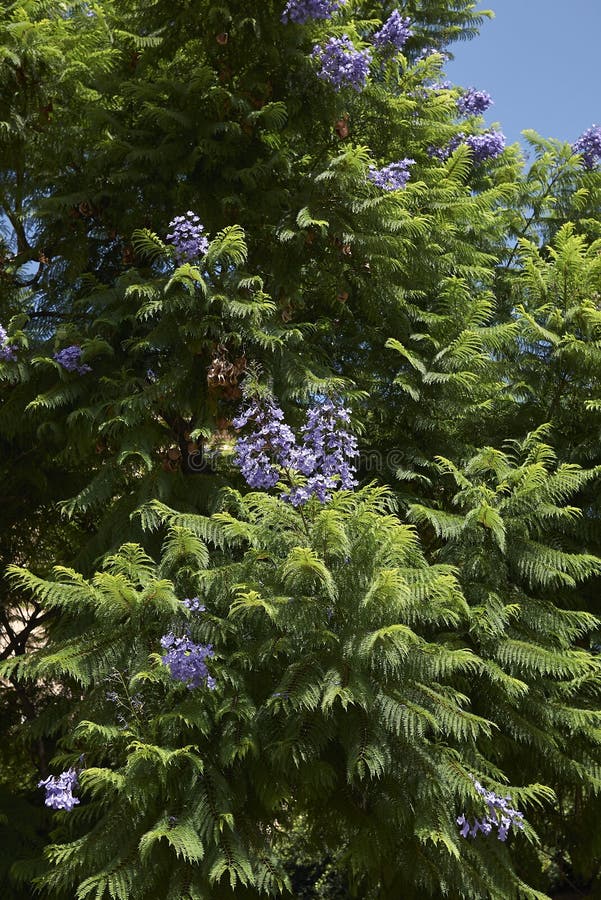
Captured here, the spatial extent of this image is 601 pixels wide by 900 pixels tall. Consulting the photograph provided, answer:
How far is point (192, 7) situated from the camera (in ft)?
17.4

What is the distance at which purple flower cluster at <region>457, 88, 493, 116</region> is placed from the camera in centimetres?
701

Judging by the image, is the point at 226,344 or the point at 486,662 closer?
the point at 486,662

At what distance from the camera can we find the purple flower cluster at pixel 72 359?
16.0 ft

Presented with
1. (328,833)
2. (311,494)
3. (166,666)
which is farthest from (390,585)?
(328,833)

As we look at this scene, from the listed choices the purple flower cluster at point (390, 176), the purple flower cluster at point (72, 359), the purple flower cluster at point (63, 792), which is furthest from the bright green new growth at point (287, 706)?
the purple flower cluster at point (390, 176)

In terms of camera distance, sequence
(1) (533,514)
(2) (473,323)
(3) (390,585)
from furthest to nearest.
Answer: (2) (473,323) < (1) (533,514) < (3) (390,585)

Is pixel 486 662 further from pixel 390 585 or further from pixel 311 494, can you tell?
pixel 311 494

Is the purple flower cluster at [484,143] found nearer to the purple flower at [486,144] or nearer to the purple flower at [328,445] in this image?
the purple flower at [486,144]

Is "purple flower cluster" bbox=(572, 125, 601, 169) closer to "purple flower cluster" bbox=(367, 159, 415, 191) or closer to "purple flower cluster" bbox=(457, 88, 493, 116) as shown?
"purple flower cluster" bbox=(457, 88, 493, 116)

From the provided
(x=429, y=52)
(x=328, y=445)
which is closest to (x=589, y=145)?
(x=429, y=52)

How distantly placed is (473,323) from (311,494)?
78.1 inches

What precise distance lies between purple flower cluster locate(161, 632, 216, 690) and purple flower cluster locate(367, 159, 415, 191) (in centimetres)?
283

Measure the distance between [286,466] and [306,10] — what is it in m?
2.78

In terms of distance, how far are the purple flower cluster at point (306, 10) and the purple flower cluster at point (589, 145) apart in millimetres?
2462
